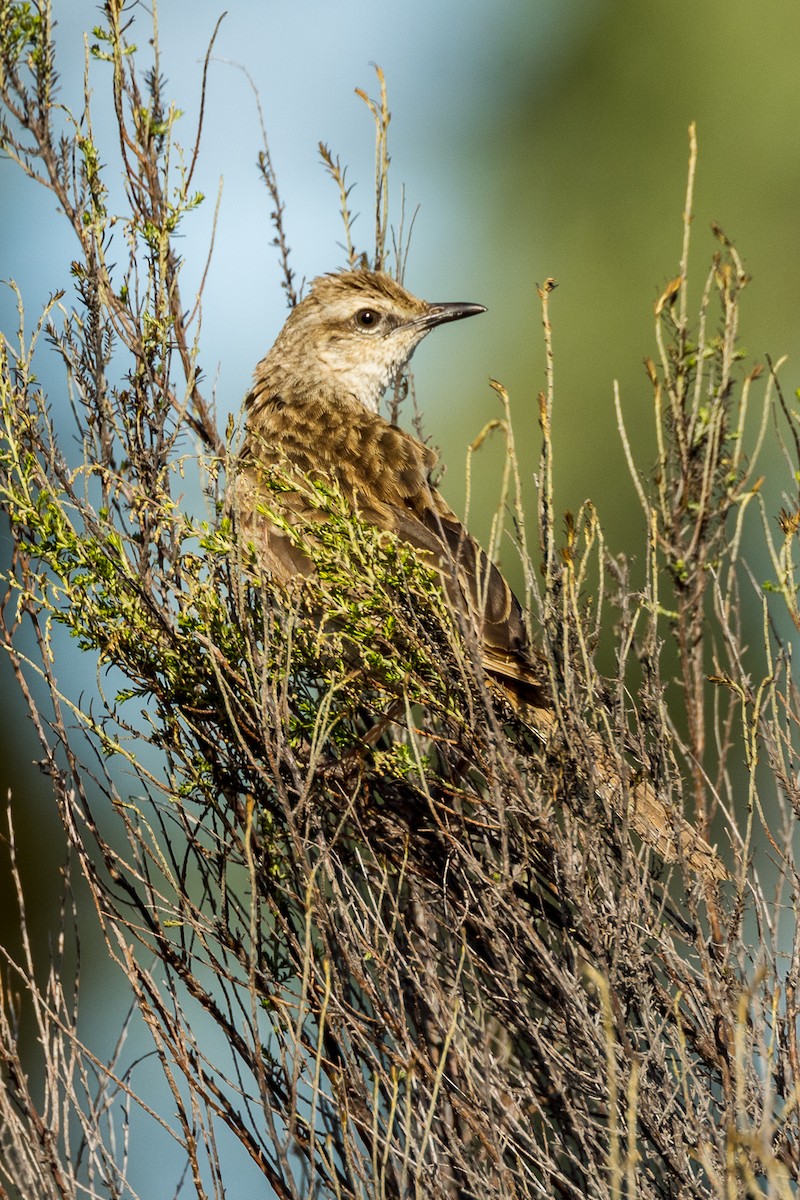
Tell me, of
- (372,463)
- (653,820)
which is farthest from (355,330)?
(653,820)

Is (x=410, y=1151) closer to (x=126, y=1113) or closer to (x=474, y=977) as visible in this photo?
(x=474, y=977)

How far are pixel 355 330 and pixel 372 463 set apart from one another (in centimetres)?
124

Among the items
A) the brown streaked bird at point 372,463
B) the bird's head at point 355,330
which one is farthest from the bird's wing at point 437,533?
the bird's head at point 355,330

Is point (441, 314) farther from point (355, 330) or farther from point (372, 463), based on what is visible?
point (372, 463)

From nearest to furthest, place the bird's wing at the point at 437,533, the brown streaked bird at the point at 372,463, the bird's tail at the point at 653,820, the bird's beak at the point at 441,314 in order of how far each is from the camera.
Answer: the bird's tail at the point at 653,820 < the brown streaked bird at the point at 372,463 < the bird's wing at the point at 437,533 < the bird's beak at the point at 441,314

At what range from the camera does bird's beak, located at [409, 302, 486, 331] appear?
6031 millimetres

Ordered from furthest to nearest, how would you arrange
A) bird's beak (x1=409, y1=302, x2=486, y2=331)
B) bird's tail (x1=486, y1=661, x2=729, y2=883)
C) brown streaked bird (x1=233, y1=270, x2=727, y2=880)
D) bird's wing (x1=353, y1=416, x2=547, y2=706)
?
1. bird's beak (x1=409, y1=302, x2=486, y2=331)
2. bird's wing (x1=353, y1=416, x2=547, y2=706)
3. brown streaked bird (x1=233, y1=270, x2=727, y2=880)
4. bird's tail (x1=486, y1=661, x2=729, y2=883)

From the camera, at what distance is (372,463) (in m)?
5.07

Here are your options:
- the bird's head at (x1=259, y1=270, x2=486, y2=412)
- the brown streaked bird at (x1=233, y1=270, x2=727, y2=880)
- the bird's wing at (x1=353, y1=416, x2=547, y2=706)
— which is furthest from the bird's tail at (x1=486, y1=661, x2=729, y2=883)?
the bird's head at (x1=259, y1=270, x2=486, y2=412)

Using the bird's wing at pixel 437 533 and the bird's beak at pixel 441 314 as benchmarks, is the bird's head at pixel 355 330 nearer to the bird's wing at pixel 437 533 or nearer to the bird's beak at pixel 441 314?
the bird's beak at pixel 441 314

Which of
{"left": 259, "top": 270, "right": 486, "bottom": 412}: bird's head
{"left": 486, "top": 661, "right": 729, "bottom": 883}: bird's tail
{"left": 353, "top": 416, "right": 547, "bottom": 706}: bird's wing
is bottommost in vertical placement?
{"left": 486, "top": 661, "right": 729, "bottom": 883}: bird's tail

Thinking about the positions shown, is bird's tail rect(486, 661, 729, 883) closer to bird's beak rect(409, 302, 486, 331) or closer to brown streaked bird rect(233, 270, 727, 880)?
brown streaked bird rect(233, 270, 727, 880)

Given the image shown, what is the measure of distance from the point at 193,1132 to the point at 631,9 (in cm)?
1790

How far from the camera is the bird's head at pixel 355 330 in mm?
6039
